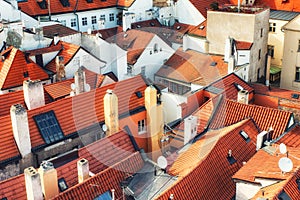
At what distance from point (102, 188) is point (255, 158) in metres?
7.77

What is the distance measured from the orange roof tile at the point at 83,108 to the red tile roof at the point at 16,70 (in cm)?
744

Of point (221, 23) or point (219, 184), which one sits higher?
point (221, 23)

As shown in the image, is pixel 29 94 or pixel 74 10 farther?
pixel 74 10

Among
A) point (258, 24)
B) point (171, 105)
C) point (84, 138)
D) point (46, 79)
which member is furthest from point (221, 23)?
point (84, 138)

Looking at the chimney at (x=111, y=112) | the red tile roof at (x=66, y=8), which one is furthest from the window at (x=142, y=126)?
the red tile roof at (x=66, y=8)

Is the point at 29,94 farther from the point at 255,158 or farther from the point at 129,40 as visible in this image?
the point at 129,40

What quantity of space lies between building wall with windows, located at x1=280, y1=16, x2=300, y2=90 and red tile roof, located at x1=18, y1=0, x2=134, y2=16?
59.9 ft

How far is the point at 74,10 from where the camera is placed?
5119cm

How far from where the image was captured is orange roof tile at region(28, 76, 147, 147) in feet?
89.4

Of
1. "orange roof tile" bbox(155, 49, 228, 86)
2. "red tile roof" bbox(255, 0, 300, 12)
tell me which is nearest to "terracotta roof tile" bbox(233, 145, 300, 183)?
"orange roof tile" bbox(155, 49, 228, 86)

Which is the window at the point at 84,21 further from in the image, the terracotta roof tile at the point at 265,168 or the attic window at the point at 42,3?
the terracotta roof tile at the point at 265,168

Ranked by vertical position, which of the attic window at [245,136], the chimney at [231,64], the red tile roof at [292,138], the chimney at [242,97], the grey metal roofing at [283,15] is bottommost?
the red tile roof at [292,138]

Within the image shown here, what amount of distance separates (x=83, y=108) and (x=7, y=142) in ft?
17.8

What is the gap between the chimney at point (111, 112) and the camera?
2755 centimetres
